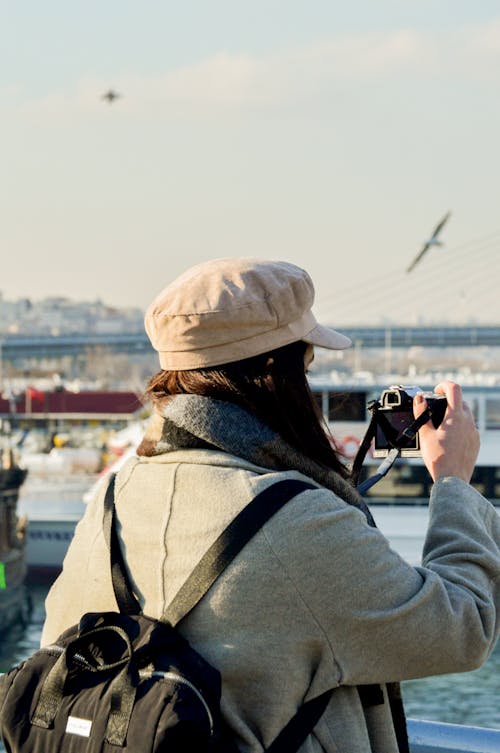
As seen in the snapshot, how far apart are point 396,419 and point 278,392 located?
0.83 ft

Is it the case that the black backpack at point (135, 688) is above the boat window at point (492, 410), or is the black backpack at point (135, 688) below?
above

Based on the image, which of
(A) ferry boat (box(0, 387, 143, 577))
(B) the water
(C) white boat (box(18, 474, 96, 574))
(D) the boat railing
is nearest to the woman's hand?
(D) the boat railing

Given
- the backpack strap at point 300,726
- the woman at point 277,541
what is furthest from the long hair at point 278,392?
the backpack strap at point 300,726

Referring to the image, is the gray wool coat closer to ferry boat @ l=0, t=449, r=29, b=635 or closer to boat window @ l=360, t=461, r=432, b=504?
boat window @ l=360, t=461, r=432, b=504

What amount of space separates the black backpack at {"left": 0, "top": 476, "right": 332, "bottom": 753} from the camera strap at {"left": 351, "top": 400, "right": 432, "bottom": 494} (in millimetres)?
266

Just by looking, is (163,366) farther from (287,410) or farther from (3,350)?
(3,350)

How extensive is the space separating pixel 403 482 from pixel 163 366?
14407 millimetres

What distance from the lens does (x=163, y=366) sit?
1.56 meters

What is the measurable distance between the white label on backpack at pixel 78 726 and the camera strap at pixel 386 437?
17.9 inches

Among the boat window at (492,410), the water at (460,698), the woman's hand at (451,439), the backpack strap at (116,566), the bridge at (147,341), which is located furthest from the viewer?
the bridge at (147,341)

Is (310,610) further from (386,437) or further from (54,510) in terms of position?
(54,510)

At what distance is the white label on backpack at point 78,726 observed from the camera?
136 centimetres

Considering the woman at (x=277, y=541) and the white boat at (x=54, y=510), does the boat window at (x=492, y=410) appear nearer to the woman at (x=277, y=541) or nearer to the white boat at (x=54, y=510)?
the white boat at (x=54, y=510)

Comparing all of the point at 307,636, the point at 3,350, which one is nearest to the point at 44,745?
the point at 307,636
